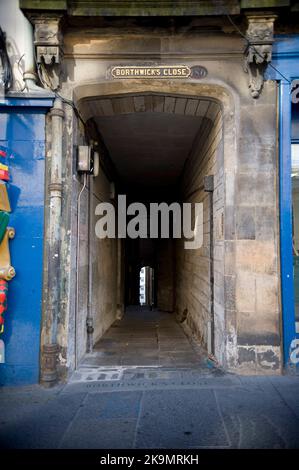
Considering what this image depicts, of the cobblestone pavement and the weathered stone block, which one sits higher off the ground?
the weathered stone block

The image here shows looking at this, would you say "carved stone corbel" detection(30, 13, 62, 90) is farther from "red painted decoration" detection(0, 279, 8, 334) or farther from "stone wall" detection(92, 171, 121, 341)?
"red painted decoration" detection(0, 279, 8, 334)

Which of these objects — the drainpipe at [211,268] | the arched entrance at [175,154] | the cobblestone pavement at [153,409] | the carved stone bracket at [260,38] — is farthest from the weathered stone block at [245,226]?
the carved stone bracket at [260,38]

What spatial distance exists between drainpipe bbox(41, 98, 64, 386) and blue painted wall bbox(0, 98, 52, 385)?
11 cm

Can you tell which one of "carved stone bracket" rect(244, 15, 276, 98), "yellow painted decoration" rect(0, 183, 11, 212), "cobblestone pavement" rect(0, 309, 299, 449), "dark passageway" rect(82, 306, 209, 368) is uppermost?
"carved stone bracket" rect(244, 15, 276, 98)

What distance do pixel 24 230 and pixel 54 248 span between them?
44 cm

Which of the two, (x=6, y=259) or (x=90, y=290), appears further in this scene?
(x=90, y=290)

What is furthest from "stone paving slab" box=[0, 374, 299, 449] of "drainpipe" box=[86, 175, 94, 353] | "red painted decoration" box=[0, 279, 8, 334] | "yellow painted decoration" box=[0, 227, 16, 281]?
"yellow painted decoration" box=[0, 227, 16, 281]

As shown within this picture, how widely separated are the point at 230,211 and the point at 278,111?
1502 mm

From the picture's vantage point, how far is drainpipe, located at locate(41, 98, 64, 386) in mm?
3842

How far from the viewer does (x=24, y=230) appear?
13.0 feet

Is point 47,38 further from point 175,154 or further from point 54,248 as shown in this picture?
point 175,154

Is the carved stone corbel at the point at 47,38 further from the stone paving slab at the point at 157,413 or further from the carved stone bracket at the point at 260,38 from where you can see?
the stone paving slab at the point at 157,413

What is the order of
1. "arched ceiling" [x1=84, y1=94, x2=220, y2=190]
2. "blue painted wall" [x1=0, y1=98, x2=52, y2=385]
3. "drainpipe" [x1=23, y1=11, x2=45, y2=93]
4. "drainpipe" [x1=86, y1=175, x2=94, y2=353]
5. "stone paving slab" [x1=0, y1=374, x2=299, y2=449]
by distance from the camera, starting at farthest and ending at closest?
"drainpipe" [x1=86, y1=175, x2=94, y2=353]
"arched ceiling" [x1=84, y1=94, x2=220, y2=190]
"drainpipe" [x1=23, y1=11, x2=45, y2=93]
"blue painted wall" [x1=0, y1=98, x2=52, y2=385]
"stone paving slab" [x1=0, y1=374, x2=299, y2=449]

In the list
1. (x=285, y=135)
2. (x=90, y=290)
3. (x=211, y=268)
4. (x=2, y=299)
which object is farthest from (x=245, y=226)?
(x=2, y=299)
